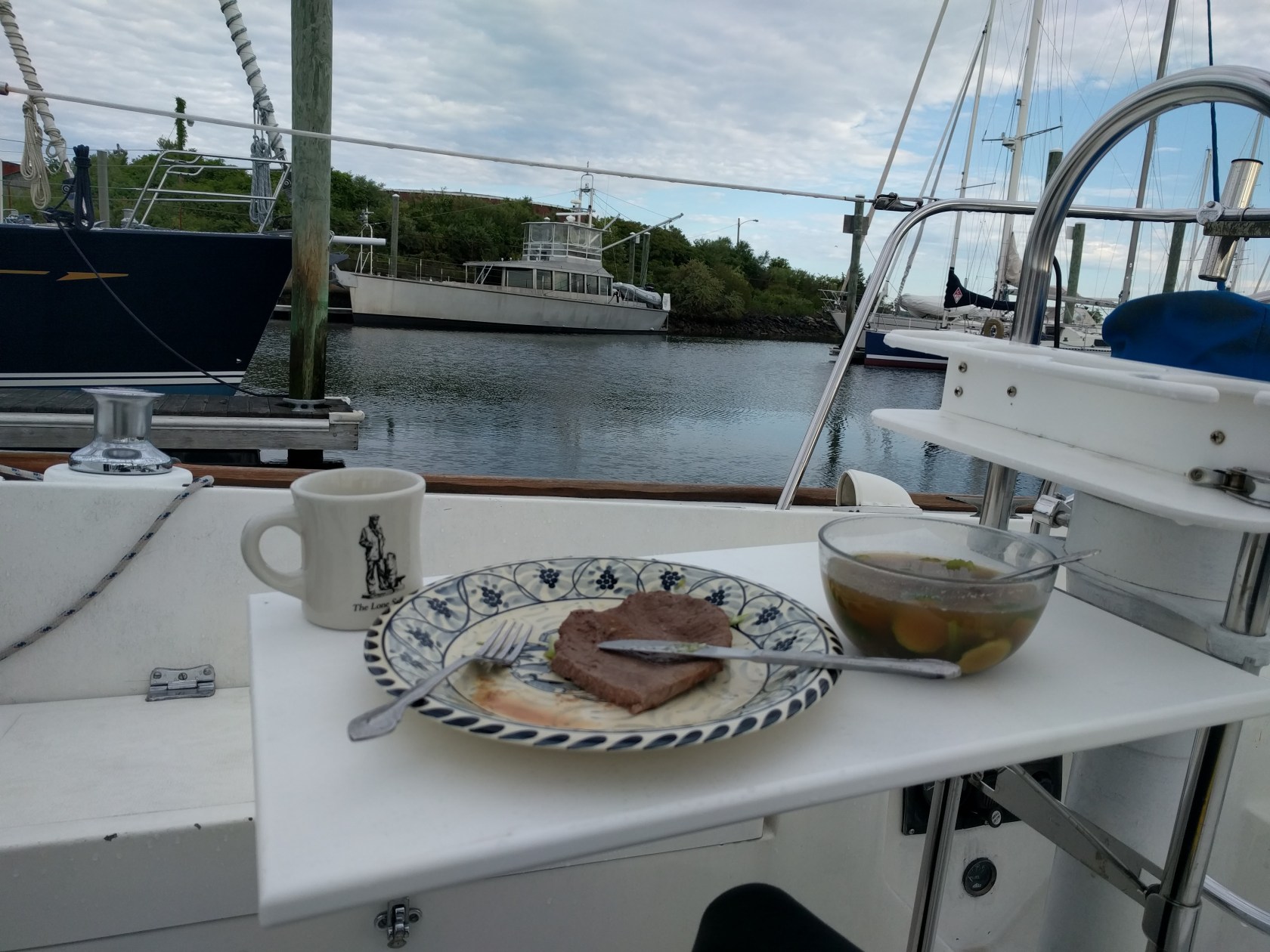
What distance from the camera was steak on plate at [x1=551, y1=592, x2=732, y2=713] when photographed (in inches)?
15.8

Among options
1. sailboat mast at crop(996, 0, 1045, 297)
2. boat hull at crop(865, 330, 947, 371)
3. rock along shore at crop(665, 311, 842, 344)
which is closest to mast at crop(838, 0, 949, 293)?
sailboat mast at crop(996, 0, 1045, 297)

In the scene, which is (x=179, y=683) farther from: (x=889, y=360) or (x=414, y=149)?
(x=889, y=360)

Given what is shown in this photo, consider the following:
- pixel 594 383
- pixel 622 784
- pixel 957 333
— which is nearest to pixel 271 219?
pixel 957 333

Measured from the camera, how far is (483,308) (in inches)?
582

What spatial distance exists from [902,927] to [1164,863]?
57 centimetres

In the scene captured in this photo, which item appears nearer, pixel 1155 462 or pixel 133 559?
pixel 1155 462

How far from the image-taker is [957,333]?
0.82 meters

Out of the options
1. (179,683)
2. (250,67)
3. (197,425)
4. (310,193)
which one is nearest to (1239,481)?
(179,683)

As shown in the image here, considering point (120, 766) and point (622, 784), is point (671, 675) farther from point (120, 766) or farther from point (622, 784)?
point (120, 766)

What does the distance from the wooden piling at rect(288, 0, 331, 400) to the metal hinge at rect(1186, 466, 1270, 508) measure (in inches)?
140

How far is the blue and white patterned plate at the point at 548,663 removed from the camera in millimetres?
350

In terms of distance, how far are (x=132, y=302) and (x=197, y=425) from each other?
1.20 metres

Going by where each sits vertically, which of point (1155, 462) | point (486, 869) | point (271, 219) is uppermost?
point (271, 219)

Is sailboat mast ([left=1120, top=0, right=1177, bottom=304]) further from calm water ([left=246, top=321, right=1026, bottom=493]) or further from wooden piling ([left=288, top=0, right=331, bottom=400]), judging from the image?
wooden piling ([left=288, top=0, right=331, bottom=400])
